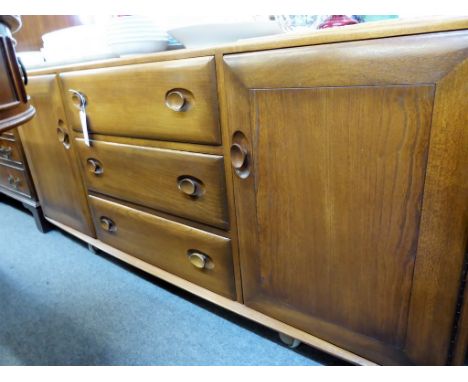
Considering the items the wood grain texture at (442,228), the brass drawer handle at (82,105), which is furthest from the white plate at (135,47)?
→ the wood grain texture at (442,228)

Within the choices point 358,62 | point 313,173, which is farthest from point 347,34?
point 313,173

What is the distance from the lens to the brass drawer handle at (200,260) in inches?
30.9

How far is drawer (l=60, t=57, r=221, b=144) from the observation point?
0.62 meters

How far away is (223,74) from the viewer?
0.58 metres

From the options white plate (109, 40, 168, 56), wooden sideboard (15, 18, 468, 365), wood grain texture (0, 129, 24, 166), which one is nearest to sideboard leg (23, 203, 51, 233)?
wood grain texture (0, 129, 24, 166)

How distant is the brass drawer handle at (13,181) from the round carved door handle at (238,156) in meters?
1.17

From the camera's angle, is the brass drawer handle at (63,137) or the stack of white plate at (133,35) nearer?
the stack of white plate at (133,35)

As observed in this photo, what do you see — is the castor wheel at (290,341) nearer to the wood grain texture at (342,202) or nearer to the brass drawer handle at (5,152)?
the wood grain texture at (342,202)

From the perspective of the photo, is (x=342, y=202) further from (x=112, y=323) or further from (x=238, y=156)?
(x=112, y=323)

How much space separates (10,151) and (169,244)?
93 cm

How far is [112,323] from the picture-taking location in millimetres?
881

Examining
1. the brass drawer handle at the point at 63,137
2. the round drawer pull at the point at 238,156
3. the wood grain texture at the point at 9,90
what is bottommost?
the brass drawer handle at the point at 63,137

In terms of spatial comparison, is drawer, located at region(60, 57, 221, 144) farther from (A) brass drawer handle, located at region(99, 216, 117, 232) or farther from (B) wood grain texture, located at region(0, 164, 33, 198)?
(B) wood grain texture, located at region(0, 164, 33, 198)

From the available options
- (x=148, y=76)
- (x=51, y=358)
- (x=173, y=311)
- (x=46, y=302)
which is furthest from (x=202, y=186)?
(x=46, y=302)
